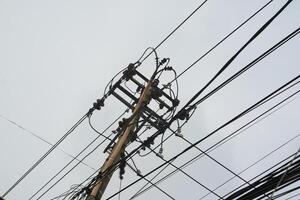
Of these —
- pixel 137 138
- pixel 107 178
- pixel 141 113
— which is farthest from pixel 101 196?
pixel 141 113

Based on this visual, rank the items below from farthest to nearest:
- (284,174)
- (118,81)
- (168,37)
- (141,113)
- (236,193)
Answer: (118,81)
(141,113)
(168,37)
(236,193)
(284,174)

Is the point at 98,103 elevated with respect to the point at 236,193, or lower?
elevated

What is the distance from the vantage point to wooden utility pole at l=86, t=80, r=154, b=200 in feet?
22.2

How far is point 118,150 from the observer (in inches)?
287

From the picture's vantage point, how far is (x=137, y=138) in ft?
25.2

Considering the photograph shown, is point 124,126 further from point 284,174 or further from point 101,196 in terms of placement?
point 284,174

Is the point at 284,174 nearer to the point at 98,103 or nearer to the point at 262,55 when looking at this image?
the point at 262,55

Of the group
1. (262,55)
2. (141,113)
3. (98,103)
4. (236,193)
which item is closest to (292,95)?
(262,55)

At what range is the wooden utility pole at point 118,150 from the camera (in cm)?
676

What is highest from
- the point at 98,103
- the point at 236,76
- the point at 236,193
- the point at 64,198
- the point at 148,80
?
the point at 148,80

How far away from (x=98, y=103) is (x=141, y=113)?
137 cm

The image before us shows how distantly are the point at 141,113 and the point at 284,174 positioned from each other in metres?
3.81

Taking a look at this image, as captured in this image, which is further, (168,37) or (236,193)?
Answer: (168,37)

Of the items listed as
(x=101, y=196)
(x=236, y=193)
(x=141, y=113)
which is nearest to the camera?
(x=236, y=193)
